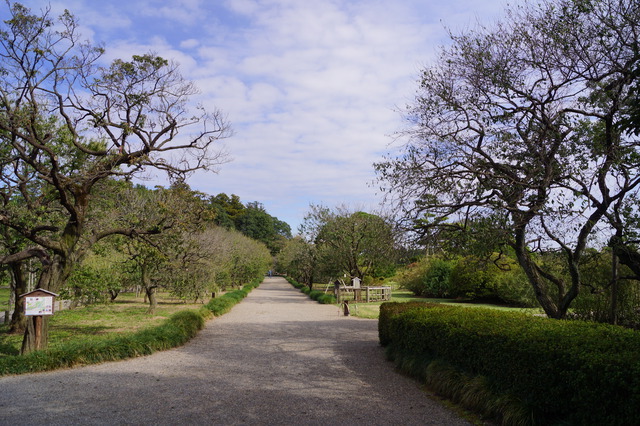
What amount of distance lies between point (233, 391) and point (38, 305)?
485 cm

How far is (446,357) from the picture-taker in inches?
271

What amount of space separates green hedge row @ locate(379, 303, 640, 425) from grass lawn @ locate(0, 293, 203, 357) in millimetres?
8508

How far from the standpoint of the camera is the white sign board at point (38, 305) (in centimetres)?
879

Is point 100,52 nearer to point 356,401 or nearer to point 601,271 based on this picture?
point 356,401

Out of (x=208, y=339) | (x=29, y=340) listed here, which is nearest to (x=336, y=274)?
(x=208, y=339)

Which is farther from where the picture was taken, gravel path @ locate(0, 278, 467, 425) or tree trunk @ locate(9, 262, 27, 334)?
tree trunk @ locate(9, 262, 27, 334)

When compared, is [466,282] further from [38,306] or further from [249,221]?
[249,221]

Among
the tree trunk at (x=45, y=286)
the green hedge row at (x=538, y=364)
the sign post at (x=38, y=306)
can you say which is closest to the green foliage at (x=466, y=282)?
the green hedge row at (x=538, y=364)

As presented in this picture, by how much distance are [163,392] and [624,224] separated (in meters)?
8.16

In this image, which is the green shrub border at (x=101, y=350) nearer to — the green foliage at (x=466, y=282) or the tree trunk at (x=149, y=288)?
the tree trunk at (x=149, y=288)

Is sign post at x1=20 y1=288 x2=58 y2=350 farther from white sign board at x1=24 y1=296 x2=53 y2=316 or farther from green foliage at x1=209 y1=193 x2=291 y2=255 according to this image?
green foliage at x1=209 y1=193 x2=291 y2=255

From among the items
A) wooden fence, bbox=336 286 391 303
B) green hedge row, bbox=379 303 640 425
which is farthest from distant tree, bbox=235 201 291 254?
green hedge row, bbox=379 303 640 425

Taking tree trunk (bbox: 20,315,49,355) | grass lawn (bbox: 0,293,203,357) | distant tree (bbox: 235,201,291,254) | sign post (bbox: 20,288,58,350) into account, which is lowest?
grass lawn (bbox: 0,293,203,357)

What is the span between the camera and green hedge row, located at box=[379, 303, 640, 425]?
12.3 feet
